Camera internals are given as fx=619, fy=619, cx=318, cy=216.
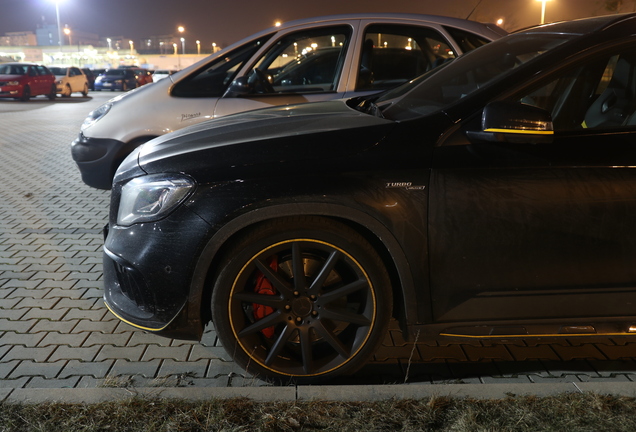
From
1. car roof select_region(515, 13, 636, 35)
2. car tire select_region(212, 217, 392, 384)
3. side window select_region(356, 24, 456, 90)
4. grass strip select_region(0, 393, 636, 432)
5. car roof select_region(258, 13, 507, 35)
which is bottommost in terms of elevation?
grass strip select_region(0, 393, 636, 432)

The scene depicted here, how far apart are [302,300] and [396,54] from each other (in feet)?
13.1

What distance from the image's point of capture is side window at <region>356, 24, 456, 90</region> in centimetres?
596

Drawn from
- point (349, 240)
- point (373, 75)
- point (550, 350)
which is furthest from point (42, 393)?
point (373, 75)

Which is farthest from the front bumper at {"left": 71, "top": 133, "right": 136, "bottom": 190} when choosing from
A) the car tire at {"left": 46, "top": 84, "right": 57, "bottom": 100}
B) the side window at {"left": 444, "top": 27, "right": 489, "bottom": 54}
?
the car tire at {"left": 46, "top": 84, "right": 57, "bottom": 100}

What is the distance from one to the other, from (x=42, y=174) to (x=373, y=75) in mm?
5603

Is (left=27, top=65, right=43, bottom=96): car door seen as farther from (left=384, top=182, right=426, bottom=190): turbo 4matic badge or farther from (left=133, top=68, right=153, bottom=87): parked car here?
(left=384, top=182, right=426, bottom=190): turbo 4matic badge

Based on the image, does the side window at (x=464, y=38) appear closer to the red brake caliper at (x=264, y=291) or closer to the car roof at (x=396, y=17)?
the car roof at (x=396, y=17)

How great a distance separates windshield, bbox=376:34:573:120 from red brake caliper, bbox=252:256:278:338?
3.19 ft

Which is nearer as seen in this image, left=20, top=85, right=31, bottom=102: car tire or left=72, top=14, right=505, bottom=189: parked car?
left=72, top=14, right=505, bottom=189: parked car

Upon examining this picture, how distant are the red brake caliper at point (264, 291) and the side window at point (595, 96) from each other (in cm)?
161

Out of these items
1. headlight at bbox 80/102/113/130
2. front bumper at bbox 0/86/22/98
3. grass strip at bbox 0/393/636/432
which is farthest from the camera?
front bumper at bbox 0/86/22/98

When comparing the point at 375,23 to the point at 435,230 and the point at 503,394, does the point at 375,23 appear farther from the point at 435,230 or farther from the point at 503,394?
the point at 503,394

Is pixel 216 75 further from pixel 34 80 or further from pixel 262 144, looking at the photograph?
pixel 34 80

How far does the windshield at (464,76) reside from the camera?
3.20m
